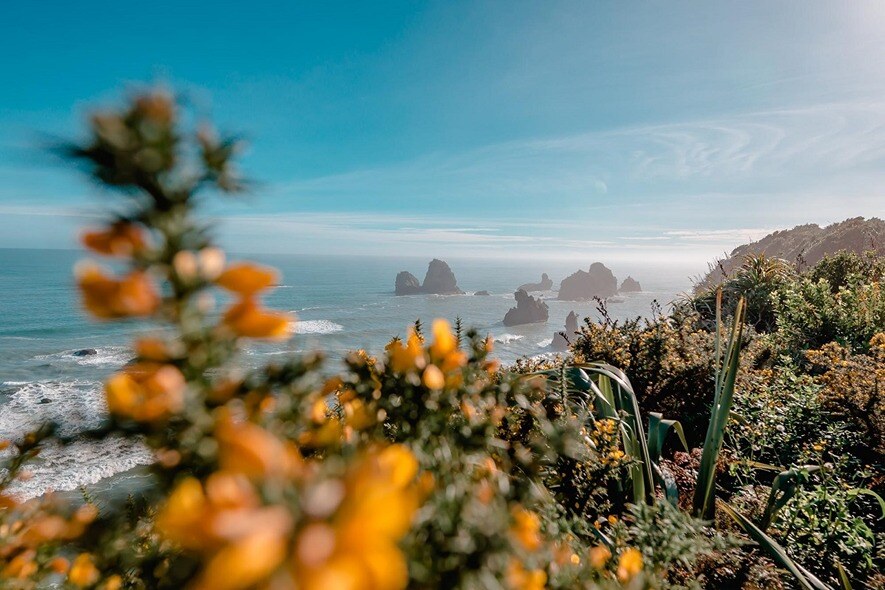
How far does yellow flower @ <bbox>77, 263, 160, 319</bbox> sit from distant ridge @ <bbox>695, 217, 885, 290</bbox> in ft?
67.4

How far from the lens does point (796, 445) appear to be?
9.53 feet

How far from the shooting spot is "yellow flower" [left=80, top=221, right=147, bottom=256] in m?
0.49

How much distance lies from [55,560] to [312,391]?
2.83 feet

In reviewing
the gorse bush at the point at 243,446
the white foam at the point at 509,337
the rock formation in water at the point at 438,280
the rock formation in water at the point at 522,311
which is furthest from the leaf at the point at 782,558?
the rock formation in water at the point at 438,280

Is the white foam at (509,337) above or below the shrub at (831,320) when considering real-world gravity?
below

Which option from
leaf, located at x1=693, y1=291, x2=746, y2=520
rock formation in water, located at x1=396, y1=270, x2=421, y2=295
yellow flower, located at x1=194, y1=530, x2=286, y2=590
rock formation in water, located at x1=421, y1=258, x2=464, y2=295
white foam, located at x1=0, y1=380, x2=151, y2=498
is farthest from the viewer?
rock formation in water, located at x1=421, y1=258, x2=464, y2=295

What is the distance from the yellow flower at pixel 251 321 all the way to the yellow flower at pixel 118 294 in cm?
8

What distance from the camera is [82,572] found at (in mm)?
847

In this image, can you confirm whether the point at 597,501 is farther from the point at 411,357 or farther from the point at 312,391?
the point at 312,391

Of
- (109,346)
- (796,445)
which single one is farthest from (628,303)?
(796,445)

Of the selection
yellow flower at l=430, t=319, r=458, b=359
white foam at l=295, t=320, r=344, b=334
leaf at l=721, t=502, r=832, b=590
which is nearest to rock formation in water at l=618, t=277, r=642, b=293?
white foam at l=295, t=320, r=344, b=334

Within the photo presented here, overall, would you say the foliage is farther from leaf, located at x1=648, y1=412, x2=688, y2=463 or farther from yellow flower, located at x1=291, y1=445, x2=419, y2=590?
yellow flower, located at x1=291, y1=445, x2=419, y2=590

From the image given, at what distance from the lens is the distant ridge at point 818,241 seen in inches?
968

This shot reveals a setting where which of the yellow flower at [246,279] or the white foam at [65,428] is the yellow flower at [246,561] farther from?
the white foam at [65,428]
